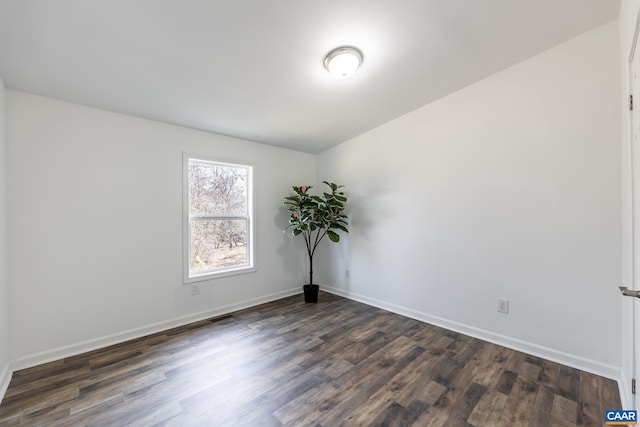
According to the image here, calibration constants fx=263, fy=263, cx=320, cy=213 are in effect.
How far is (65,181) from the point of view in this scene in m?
2.29

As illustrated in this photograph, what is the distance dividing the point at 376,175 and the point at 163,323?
3.04m

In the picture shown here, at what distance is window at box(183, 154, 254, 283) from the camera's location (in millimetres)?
3090

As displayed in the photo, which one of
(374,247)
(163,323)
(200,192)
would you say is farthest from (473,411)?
(200,192)

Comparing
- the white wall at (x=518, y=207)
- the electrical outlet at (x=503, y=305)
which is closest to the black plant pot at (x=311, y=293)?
the white wall at (x=518, y=207)

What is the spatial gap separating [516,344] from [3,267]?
4.23m

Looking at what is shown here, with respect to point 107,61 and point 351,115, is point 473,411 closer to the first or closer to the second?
point 351,115

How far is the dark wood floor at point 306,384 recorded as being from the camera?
1605 millimetres

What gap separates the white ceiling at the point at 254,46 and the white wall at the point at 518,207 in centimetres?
33

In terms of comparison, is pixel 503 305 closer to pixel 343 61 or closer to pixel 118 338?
pixel 343 61

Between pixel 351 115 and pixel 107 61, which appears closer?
pixel 107 61

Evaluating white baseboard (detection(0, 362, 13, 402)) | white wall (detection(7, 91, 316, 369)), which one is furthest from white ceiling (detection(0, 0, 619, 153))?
white baseboard (detection(0, 362, 13, 402))

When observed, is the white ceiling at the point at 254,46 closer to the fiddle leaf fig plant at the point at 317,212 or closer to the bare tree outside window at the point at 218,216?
the bare tree outside window at the point at 218,216

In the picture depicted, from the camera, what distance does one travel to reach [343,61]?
2.09 metres

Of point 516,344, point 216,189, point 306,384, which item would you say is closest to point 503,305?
point 516,344
